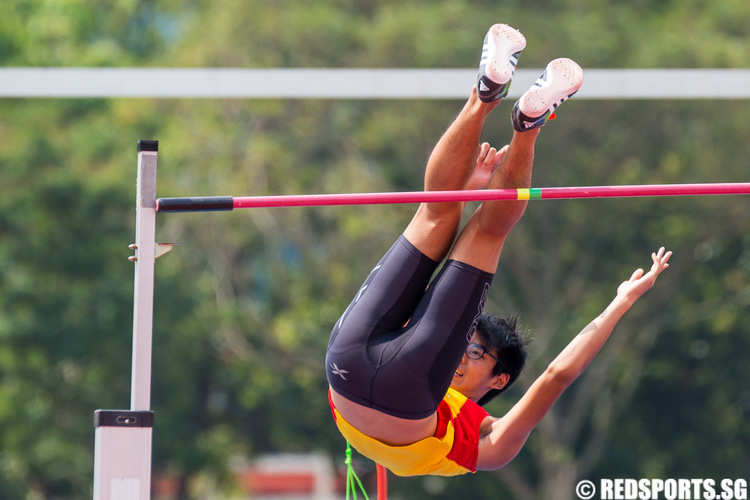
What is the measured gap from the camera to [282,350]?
15875 mm

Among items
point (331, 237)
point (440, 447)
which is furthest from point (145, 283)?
point (331, 237)

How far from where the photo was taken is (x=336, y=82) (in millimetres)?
12016

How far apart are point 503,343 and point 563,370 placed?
445 millimetres

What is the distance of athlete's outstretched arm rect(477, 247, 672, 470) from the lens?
10.1 feet

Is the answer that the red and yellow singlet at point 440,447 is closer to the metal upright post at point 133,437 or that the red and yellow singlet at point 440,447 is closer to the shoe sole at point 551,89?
the metal upright post at point 133,437

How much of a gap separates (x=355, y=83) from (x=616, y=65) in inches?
158

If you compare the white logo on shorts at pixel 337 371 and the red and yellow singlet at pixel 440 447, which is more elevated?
the white logo on shorts at pixel 337 371

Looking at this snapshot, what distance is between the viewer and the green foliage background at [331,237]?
48.0 ft

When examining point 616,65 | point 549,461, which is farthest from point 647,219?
point 549,461

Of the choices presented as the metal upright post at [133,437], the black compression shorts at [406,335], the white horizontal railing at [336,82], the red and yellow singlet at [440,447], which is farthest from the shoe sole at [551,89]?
the white horizontal railing at [336,82]

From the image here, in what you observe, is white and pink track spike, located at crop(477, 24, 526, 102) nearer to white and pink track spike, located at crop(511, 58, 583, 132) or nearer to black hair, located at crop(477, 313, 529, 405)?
white and pink track spike, located at crop(511, 58, 583, 132)

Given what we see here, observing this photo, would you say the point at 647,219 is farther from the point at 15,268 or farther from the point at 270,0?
the point at 15,268

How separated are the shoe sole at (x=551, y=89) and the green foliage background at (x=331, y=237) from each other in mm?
11122

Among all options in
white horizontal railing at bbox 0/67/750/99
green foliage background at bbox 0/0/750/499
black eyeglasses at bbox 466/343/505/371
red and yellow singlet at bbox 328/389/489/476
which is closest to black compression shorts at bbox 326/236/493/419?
red and yellow singlet at bbox 328/389/489/476
